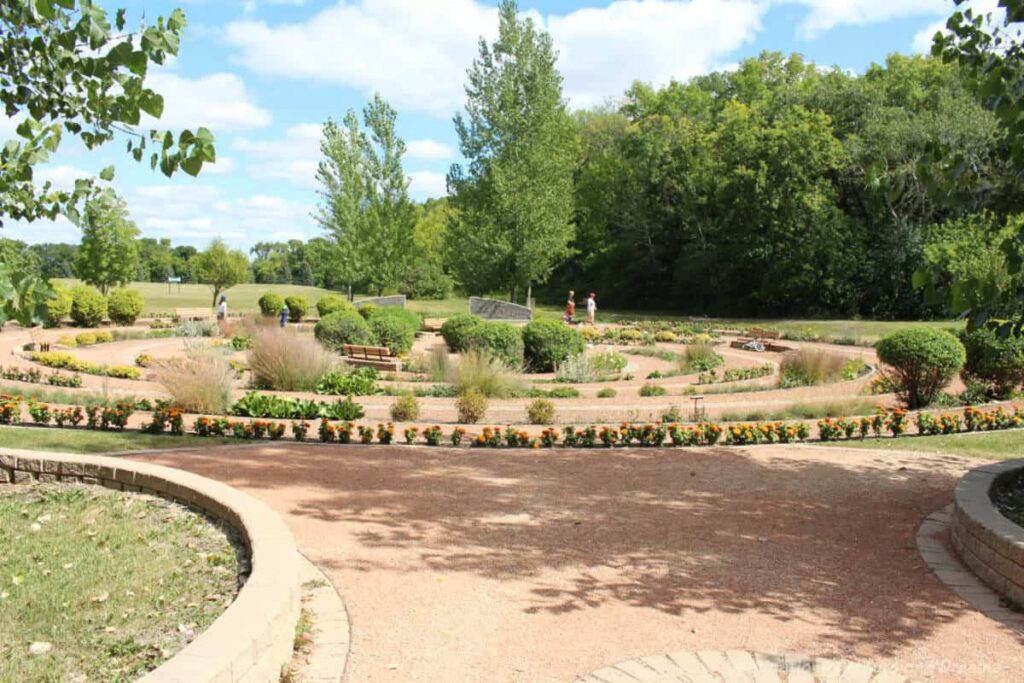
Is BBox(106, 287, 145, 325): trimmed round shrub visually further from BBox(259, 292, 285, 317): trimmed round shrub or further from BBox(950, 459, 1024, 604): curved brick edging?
BBox(950, 459, 1024, 604): curved brick edging

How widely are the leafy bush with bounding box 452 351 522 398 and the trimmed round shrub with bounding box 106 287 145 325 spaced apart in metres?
22.0

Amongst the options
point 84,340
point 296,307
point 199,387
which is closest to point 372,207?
point 296,307

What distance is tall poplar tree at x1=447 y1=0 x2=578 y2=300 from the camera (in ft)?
115

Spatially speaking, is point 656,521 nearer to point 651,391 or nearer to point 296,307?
point 651,391

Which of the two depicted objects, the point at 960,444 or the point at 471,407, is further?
the point at 471,407

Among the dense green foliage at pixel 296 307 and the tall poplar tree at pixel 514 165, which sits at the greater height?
the tall poplar tree at pixel 514 165

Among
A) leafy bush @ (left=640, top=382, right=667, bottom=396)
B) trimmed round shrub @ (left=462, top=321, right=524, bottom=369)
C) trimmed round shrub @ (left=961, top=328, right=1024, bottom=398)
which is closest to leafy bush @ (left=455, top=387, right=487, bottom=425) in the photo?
leafy bush @ (left=640, top=382, right=667, bottom=396)

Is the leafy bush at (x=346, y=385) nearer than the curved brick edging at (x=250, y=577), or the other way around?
the curved brick edging at (x=250, y=577)

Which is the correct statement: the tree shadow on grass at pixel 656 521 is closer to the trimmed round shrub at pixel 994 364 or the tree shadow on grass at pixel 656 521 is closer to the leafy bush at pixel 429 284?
the trimmed round shrub at pixel 994 364

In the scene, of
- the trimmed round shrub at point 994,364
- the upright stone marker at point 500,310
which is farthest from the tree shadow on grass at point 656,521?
the upright stone marker at point 500,310

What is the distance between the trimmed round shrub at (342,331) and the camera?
20203mm

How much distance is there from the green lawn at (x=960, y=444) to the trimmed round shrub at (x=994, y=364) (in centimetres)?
286

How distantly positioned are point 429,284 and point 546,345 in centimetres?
4241

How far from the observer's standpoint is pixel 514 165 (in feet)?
115
